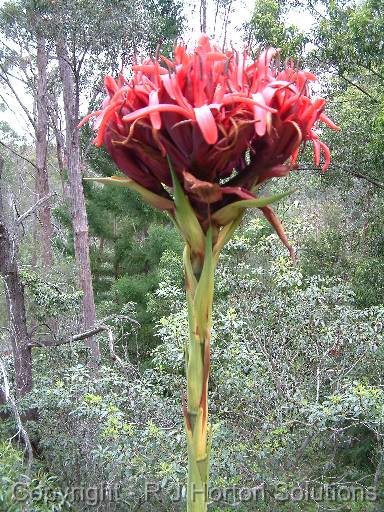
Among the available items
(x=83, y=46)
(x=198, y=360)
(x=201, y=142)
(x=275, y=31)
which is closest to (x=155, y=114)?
(x=201, y=142)

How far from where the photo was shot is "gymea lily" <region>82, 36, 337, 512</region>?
65 cm

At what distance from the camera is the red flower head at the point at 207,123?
0.65 m

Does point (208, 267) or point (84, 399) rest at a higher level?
point (208, 267)

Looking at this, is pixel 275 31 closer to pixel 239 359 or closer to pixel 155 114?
pixel 239 359

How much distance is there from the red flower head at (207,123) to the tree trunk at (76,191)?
225 inches

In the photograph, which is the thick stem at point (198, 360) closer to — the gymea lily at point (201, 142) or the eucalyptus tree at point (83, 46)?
the gymea lily at point (201, 142)

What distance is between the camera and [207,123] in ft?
2.02

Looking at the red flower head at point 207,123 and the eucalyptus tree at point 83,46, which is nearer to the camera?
the red flower head at point 207,123

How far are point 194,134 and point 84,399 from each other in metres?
2.73

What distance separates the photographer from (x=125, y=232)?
8.64 m

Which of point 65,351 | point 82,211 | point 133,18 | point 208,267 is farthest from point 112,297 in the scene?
point 208,267

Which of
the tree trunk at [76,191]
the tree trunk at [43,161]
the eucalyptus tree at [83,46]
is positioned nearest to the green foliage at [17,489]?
the eucalyptus tree at [83,46]

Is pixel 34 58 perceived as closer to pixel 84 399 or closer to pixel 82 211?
pixel 82 211

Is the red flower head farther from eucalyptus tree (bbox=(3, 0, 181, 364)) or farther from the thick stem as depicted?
eucalyptus tree (bbox=(3, 0, 181, 364))
